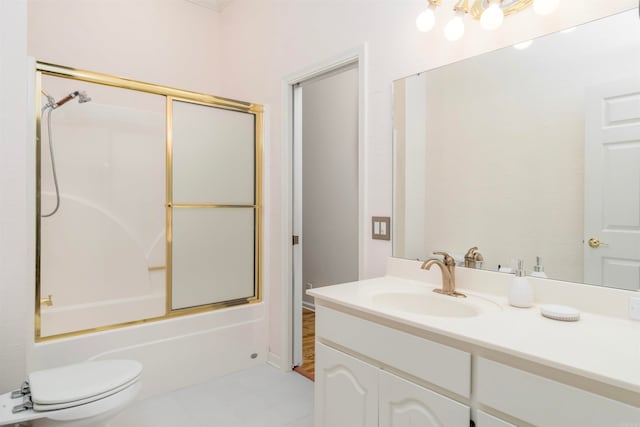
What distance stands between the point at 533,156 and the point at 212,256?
196cm

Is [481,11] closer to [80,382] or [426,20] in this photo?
[426,20]

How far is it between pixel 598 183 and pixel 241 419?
197cm

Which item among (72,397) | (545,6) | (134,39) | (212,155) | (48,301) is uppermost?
(134,39)

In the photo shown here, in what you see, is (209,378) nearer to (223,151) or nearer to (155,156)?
(223,151)

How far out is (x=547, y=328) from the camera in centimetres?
112

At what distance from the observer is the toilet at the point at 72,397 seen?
1.42 metres

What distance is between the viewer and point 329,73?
238 centimetres

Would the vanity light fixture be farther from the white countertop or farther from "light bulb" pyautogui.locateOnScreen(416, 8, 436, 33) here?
the white countertop

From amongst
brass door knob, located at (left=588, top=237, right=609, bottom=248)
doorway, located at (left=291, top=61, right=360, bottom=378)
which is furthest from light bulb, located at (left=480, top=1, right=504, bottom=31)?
doorway, located at (left=291, top=61, right=360, bottom=378)

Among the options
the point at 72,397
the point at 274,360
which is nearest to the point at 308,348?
the point at 274,360

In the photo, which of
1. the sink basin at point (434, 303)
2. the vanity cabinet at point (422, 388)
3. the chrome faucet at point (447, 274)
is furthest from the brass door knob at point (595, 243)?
the vanity cabinet at point (422, 388)

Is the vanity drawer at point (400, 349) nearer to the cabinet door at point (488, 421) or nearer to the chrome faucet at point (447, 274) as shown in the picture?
the cabinet door at point (488, 421)

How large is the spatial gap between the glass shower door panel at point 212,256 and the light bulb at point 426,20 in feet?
5.33

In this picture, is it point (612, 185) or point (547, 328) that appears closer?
point (547, 328)
